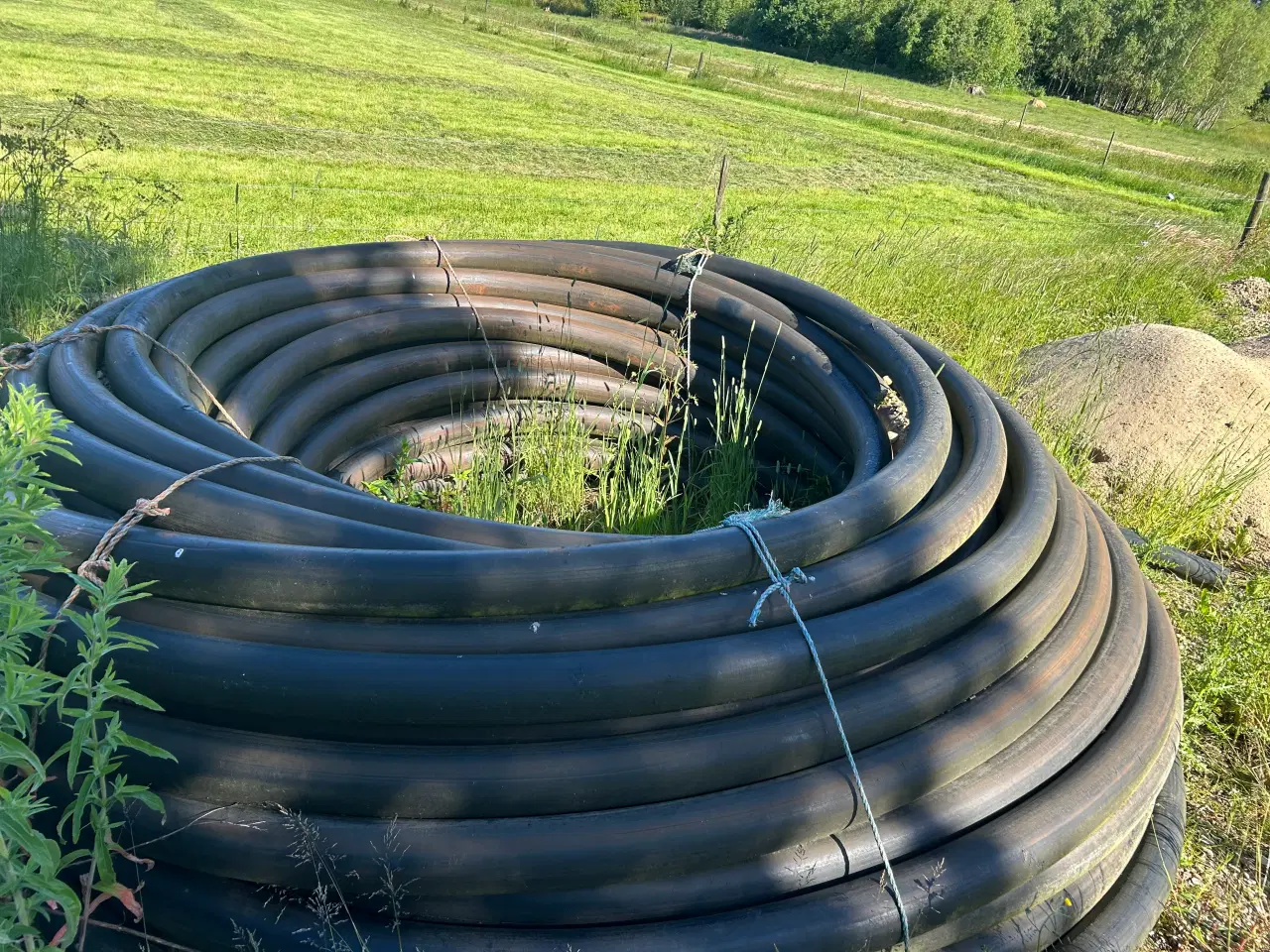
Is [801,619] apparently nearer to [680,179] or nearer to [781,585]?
[781,585]

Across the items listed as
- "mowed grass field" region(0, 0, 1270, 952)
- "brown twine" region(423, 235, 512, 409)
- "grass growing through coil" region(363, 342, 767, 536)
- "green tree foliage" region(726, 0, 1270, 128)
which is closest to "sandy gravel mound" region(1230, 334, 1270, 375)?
"mowed grass field" region(0, 0, 1270, 952)

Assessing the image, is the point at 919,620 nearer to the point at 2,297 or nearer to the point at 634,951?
the point at 634,951

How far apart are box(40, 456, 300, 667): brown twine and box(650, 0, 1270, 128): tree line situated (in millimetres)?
60924

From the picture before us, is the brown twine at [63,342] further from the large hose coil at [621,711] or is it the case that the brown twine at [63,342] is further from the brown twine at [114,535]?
the brown twine at [114,535]

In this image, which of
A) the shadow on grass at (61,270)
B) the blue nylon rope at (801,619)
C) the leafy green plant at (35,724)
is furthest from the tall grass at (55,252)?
the blue nylon rope at (801,619)

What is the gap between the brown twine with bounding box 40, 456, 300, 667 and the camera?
1.64m

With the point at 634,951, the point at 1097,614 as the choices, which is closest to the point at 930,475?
the point at 1097,614

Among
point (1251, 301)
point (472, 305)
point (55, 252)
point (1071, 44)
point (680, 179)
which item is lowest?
point (55, 252)

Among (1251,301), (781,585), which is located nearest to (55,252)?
(781,585)

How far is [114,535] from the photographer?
1.79 m

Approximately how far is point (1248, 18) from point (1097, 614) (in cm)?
7083

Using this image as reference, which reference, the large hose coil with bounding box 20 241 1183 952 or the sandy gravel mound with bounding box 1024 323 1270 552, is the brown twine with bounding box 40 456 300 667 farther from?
the sandy gravel mound with bounding box 1024 323 1270 552

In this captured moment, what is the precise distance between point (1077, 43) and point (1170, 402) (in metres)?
66.3

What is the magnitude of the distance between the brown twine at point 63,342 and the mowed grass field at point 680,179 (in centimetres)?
232
